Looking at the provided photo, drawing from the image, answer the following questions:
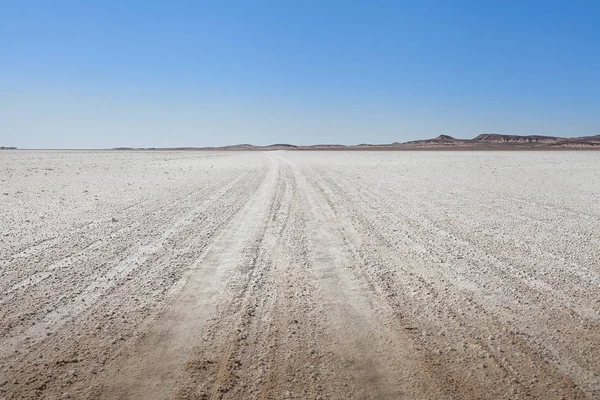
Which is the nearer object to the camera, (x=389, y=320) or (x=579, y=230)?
(x=389, y=320)

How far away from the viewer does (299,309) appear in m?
4.40

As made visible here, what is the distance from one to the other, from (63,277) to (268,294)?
2729 mm

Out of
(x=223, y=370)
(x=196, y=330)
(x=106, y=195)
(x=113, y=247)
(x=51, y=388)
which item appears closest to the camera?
(x=51, y=388)

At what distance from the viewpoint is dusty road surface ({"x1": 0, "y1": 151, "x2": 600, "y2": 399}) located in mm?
3107

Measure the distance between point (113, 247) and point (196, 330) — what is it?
373 centimetres

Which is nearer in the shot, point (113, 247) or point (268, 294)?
point (268, 294)

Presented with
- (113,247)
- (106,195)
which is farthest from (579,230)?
(106,195)

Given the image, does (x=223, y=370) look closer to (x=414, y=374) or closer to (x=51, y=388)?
(x=51, y=388)

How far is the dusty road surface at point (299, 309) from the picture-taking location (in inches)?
122

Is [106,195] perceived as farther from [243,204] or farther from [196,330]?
[196,330]

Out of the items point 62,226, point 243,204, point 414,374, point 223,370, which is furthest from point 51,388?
point 243,204

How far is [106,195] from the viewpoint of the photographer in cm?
1443

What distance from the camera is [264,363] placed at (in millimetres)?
3322

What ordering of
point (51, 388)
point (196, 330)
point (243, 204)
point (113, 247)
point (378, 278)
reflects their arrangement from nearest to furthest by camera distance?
point (51, 388)
point (196, 330)
point (378, 278)
point (113, 247)
point (243, 204)
